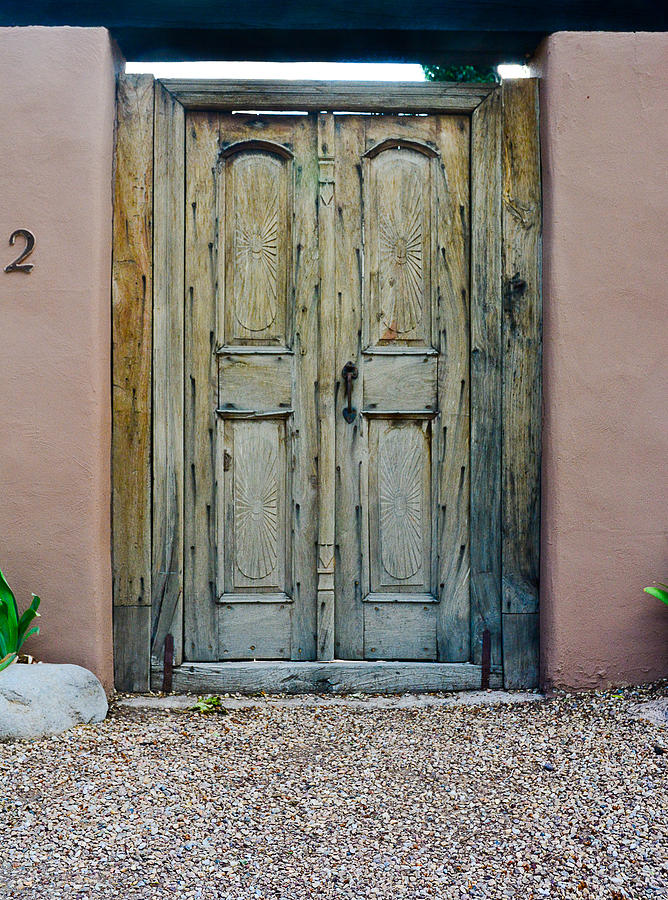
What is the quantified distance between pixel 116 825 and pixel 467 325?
2.13 meters

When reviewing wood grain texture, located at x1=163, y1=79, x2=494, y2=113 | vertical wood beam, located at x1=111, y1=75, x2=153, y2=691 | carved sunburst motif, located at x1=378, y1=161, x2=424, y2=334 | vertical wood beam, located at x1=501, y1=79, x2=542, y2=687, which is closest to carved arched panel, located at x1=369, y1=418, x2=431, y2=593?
vertical wood beam, located at x1=501, y1=79, x2=542, y2=687

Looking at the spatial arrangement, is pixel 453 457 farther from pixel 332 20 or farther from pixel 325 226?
pixel 332 20

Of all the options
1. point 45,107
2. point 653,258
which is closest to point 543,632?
point 653,258

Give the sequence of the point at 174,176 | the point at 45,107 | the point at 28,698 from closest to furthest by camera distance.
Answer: the point at 28,698 < the point at 45,107 < the point at 174,176

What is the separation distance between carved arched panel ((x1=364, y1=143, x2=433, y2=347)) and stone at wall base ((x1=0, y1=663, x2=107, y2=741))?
1.66 m

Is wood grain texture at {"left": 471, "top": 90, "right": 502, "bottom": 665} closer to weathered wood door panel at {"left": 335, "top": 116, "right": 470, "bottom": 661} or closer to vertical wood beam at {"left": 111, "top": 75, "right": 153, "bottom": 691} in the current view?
weathered wood door panel at {"left": 335, "top": 116, "right": 470, "bottom": 661}

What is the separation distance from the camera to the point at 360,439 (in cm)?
306

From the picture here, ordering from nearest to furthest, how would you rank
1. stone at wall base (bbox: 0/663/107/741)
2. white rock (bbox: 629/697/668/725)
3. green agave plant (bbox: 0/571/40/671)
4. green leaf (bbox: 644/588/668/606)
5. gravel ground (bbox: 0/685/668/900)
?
1. gravel ground (bbox: 0/685/668/900)
2. stone at wall base (bbox: 0/663/107/741)
3. white rock (bbox: 629/697/668/725)
4. green agave plant (bbox: 0/571/40/671)
5. green leaf (bbox: 644/588/668/606)

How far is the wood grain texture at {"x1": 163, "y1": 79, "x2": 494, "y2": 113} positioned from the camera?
118 inches

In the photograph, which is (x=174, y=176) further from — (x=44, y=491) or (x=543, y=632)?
(x=543, y=632)

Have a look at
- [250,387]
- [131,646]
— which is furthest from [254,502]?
[131,646]

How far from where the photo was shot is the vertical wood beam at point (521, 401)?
3.01 m

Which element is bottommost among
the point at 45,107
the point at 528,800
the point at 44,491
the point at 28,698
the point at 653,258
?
the point at 528,800

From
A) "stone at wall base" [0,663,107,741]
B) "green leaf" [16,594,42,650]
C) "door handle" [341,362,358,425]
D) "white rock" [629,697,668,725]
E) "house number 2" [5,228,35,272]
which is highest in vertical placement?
"house number 2" [5,228,35,272]
